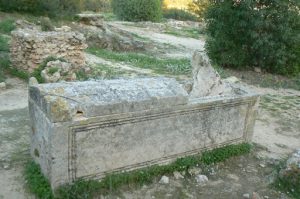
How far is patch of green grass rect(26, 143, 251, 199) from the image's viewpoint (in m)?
4.32

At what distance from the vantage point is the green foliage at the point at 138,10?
2567cm

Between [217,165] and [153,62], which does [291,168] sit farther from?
[153,62]

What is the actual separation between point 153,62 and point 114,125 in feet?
28.5

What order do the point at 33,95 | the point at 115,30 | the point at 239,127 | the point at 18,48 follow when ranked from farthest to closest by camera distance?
the point at 115,30, the point at 18,48, the point at 239,127, the point at 33,95

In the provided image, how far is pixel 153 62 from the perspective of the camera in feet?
42.7

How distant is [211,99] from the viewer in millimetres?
5469

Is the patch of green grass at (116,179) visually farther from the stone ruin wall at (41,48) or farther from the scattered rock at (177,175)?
the stone ruin wall at (41,48)

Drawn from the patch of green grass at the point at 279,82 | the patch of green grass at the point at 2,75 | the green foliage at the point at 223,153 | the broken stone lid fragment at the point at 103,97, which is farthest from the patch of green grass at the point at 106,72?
the broken stone lid fragment at the point at 103,97

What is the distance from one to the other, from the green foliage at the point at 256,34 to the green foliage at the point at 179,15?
19.4 metres

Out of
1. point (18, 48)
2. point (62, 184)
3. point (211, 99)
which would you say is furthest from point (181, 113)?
point (18, 48)

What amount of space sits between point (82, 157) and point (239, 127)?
2.78 metres

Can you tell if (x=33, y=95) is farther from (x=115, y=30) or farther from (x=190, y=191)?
(x=115, y=30)

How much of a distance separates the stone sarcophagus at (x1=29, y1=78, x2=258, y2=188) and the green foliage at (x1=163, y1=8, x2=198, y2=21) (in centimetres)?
2730

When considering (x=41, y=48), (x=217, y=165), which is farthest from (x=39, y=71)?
(x=217, y=165)
